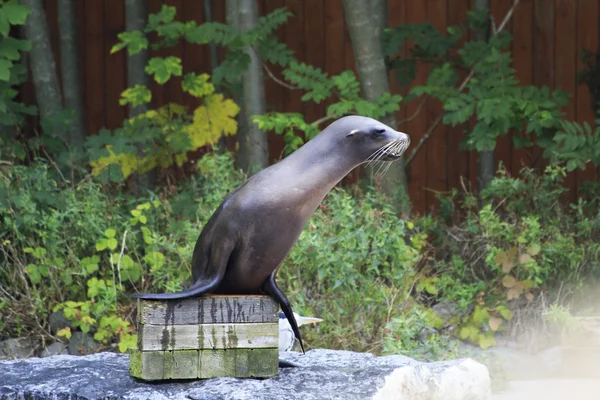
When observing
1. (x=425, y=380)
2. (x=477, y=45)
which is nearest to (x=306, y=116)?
(x=477, y=45)

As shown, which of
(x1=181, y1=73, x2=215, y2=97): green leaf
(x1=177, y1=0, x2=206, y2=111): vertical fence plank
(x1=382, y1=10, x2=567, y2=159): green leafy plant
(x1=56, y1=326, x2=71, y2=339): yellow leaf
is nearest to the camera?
(x1=56, y1=326, x2=71, y2=339): yellow leaf

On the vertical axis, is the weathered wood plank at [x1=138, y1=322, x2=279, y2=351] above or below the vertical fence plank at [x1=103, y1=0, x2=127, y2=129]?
→ below

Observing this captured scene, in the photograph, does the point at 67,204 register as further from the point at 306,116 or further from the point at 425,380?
the point at 425,380

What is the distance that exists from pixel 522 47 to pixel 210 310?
515 centimetres

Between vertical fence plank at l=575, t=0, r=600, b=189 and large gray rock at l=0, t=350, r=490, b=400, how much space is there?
4247 millimetres

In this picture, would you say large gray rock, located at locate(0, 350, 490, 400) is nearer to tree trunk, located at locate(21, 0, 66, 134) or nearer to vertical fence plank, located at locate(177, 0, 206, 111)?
tree trunk, located at locate(21, 0, 66, 134)

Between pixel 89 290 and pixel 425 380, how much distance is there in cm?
275

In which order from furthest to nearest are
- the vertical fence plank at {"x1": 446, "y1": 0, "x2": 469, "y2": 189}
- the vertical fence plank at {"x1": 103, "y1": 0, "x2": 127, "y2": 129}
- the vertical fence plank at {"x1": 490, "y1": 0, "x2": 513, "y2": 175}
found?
the vertical fence plank at {"x1": 103, "y1": 0, "x2": 127, "y2": 129} < the vertical fence plank at {"x1": 446, "y1": 0, "x2": 469, "y2": 189} < the vertical fence plank at {"x1": 490, "y1": 0, "x2": 513, "y2": 175}

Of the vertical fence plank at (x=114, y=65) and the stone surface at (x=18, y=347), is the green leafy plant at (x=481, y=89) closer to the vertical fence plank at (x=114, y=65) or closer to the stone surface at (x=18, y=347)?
the vertical fence plank at (x=114, y=65)

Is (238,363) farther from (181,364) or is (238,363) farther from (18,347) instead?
(18,347)

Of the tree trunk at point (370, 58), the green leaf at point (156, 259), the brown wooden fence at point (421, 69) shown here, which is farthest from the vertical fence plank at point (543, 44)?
the green leaf at point (156, 259)

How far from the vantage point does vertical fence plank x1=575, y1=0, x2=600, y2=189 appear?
7.87 metres

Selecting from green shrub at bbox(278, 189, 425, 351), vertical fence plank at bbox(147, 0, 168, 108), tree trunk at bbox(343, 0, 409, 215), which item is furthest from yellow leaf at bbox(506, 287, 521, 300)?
vertical fence plank at bbox(147, 0, 168, 108)

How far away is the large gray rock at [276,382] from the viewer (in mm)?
3516
